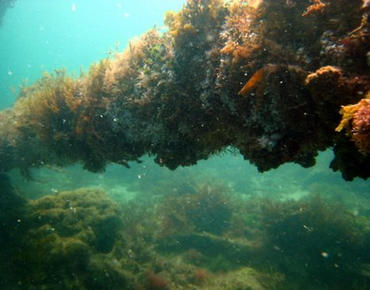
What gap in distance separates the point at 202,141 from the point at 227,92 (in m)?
1.19

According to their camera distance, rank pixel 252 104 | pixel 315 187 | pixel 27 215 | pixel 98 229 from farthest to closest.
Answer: pixel 315 187, pixel 98 229, pixel 27 215, pixel 252 104

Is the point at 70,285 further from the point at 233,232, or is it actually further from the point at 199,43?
the point at 233,232

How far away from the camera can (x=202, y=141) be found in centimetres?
448

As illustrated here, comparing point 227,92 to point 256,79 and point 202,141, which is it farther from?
point 202,141

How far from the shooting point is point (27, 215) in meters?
7.87

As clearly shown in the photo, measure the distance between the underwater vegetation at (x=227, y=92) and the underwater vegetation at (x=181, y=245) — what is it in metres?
2.84

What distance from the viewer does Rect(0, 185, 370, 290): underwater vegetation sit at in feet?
22.5

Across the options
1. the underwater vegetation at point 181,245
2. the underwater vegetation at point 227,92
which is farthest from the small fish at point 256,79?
the underwater vegetation at point 181,245

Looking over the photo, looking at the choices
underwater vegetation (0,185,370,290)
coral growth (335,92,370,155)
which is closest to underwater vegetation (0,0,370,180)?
coral growth (335,92,370,155)

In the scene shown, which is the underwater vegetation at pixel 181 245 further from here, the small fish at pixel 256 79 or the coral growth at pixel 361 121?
the coral growth at pixel 361 121

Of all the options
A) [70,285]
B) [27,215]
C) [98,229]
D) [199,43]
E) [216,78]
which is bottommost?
[70,285]

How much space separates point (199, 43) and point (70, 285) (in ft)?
21.5

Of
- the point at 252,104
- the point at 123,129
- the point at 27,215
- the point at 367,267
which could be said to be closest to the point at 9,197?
the point at 27,215

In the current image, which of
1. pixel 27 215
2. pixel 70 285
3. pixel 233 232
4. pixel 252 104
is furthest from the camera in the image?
pixel 233 232
